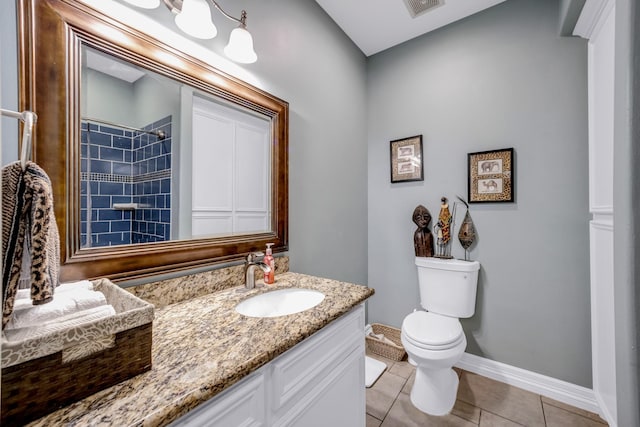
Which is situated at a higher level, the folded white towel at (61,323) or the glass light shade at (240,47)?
the glass light shade at (240,47)

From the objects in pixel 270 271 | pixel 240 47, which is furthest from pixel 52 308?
pixel 240 47

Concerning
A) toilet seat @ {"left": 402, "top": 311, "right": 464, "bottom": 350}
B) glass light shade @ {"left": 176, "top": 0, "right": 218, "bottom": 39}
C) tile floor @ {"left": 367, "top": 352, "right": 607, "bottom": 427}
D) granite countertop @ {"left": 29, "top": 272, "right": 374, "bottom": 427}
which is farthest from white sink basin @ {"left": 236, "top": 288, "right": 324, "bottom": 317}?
glass light shade @ {"left": 176, "top": 0, "right": 218, "bottom": 39}

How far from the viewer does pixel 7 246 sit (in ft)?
1.63

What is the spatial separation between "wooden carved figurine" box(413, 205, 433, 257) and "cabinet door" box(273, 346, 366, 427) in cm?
108

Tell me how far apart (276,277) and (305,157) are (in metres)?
0.78

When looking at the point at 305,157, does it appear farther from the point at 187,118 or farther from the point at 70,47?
the point at 70,47

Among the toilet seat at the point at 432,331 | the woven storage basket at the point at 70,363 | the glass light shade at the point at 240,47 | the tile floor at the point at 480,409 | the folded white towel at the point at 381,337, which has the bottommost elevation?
the tile floor at the point at 480,409

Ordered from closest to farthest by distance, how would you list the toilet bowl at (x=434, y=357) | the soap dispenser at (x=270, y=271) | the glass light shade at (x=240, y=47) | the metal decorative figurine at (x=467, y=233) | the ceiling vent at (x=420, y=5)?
1. the glass light shade at (x=240, y=47)
2. the soap dispenser at (x=270, y=271)
3. the toilet bowl at (x=434, y=357)
4. the ceiling vent at (x=420, y=5)
5. the metal decorative figurine at (x=467, y=233)

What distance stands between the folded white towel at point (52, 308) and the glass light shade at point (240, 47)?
109 centimetres

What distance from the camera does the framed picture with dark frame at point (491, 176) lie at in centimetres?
180

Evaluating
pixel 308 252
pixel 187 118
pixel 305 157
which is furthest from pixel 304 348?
pixel 305 157

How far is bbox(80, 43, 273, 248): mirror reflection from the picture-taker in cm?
90

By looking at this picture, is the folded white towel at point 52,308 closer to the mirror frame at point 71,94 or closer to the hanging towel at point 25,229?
the hanging towel at point 25,229

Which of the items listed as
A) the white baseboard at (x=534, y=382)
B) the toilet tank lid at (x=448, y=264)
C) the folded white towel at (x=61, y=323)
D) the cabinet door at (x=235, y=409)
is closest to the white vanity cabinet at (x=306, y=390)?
the cabinet door at (x=235, y=409)
